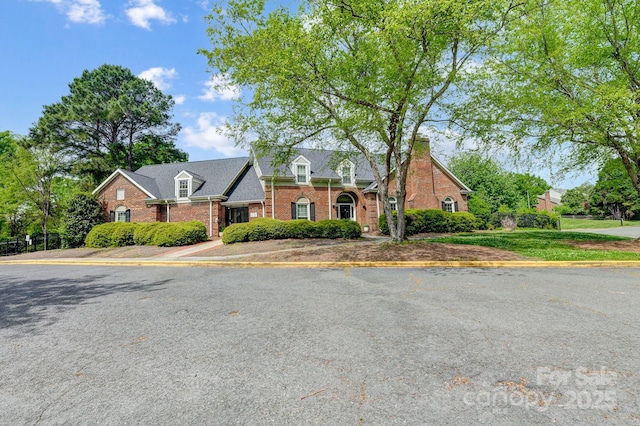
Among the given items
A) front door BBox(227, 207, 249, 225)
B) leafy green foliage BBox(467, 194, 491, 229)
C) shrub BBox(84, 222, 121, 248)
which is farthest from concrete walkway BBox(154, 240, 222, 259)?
leafy green foliage BBox(467, 194, 491, 229)

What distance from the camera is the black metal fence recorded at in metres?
23.3

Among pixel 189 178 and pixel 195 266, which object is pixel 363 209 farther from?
pixel 195 266

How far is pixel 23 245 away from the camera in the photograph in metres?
24.5

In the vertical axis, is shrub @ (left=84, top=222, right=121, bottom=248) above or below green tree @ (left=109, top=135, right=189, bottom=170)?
below

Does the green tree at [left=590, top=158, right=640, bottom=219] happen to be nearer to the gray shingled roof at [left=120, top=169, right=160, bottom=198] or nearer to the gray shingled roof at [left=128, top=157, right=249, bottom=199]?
the gray shingled roof at [left=128, top=157, right=249, bottom=199]

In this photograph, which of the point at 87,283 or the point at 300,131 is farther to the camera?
the point at 300,131

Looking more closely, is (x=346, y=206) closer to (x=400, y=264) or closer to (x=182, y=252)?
(x=182, y=252)

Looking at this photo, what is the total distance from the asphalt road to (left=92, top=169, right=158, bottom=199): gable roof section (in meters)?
21.6

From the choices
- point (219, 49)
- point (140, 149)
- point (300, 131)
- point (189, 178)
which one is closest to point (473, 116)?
point (300, 131)

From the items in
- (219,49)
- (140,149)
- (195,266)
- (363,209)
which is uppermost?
(140,149)

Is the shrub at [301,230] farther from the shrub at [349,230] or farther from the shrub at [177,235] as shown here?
the shrub at [177,235]

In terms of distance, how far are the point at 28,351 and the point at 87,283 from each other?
5327mm

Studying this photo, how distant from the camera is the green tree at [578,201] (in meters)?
57.3

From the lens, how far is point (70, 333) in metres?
4.13
